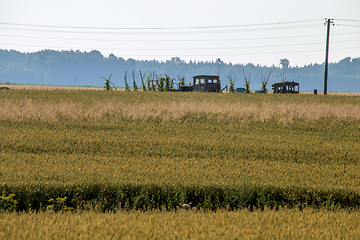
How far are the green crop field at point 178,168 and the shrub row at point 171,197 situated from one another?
2 centimetres

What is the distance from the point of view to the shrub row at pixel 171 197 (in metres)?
5.87

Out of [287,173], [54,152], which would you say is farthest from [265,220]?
[54,152]

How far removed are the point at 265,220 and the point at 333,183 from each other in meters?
2.82

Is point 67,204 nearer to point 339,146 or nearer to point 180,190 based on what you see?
point 180,190

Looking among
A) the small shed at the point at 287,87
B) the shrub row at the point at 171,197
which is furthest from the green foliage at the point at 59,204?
the small shed at the point at 287,87

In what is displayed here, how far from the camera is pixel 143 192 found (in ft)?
19.9

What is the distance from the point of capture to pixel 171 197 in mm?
6078

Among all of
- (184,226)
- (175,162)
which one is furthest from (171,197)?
(175,162)

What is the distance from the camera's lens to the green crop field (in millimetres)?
5422

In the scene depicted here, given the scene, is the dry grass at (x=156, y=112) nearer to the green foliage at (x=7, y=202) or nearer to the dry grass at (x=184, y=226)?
the green foliage at (x=7, y=202)

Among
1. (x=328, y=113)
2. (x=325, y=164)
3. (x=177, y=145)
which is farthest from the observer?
(x=328, y=113)

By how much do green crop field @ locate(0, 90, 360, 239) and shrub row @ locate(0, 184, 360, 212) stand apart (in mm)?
20

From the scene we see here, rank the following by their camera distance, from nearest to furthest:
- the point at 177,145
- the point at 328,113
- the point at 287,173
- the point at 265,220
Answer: the point at 265,220 → the point at 287,173 → the point at 177,145 → the point at 328,113

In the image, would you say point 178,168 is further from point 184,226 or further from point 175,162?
point 184,226
